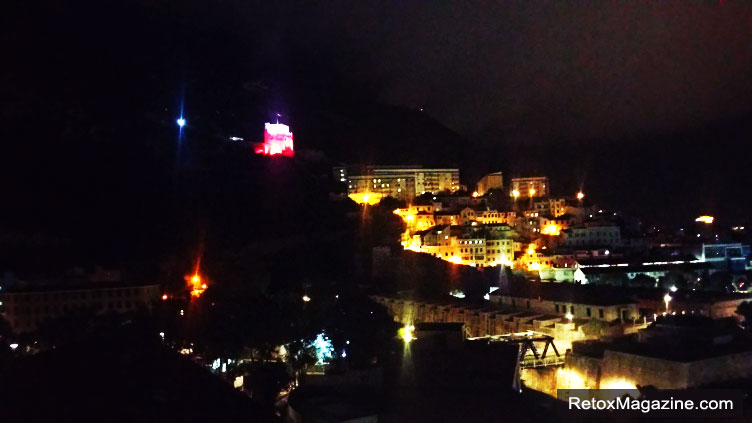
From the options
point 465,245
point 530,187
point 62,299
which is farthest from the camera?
point 530,187

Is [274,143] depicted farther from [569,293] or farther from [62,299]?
[569,293]

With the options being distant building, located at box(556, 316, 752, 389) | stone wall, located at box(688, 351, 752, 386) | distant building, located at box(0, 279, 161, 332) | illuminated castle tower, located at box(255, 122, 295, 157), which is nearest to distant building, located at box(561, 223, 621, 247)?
illuminated castle tower, located at box(255, 122, 295, 157)

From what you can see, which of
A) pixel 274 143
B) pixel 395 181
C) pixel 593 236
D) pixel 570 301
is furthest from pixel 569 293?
pixel 274 143

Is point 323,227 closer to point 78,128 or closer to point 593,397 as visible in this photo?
point 78,128

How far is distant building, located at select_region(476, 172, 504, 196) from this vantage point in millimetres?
56562

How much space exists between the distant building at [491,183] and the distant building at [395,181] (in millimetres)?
2531

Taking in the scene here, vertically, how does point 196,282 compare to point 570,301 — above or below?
above

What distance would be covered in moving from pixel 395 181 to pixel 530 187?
13.5 meters

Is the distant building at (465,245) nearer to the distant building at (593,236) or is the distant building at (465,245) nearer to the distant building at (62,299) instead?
the distant building at (593,236)

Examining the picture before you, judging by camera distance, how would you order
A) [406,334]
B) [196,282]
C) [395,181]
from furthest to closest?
[395,181] → [196,282] → [406,334]

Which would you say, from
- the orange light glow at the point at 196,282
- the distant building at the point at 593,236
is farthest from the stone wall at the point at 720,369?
the distant building at the point at 593,236

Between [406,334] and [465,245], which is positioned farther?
[465,245]

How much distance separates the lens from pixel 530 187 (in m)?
56.0

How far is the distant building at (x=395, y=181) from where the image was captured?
53.0m
